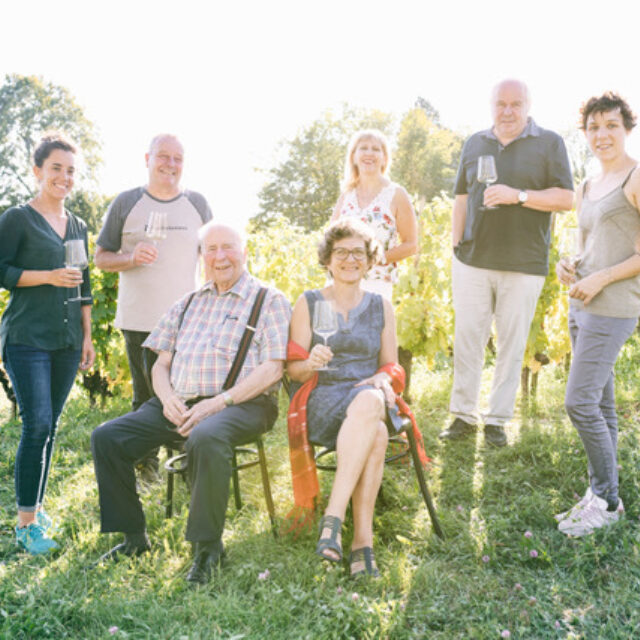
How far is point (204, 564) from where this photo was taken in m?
2.69

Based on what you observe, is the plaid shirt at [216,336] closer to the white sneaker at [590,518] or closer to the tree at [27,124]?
the white sneaker at [590,518]

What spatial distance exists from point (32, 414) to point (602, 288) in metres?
2.90

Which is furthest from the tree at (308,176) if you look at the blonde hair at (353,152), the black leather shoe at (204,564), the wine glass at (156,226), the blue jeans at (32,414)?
the black leather shoe at (204,564)

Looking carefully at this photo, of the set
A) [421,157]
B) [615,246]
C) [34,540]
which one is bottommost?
[34,540]

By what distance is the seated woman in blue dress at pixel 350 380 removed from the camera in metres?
2.72

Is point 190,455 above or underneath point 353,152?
underneath

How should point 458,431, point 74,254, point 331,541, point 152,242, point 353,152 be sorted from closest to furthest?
point 331,541 → point 74,254 → point 152,242 → point 353,152 → point 458,431

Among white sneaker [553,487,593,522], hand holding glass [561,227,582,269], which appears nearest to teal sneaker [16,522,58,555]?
white sneaker [553,487,593,522]

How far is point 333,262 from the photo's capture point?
3.22 meters

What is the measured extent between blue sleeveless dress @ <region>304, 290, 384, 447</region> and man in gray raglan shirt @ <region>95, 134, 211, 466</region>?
0.94 m

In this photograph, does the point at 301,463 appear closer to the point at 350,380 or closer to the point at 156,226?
the point at 350,380

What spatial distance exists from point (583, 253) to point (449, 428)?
5.95ft

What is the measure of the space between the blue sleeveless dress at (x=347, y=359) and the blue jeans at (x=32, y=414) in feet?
4.45


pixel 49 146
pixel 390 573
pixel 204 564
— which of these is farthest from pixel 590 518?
pixel 49 146
